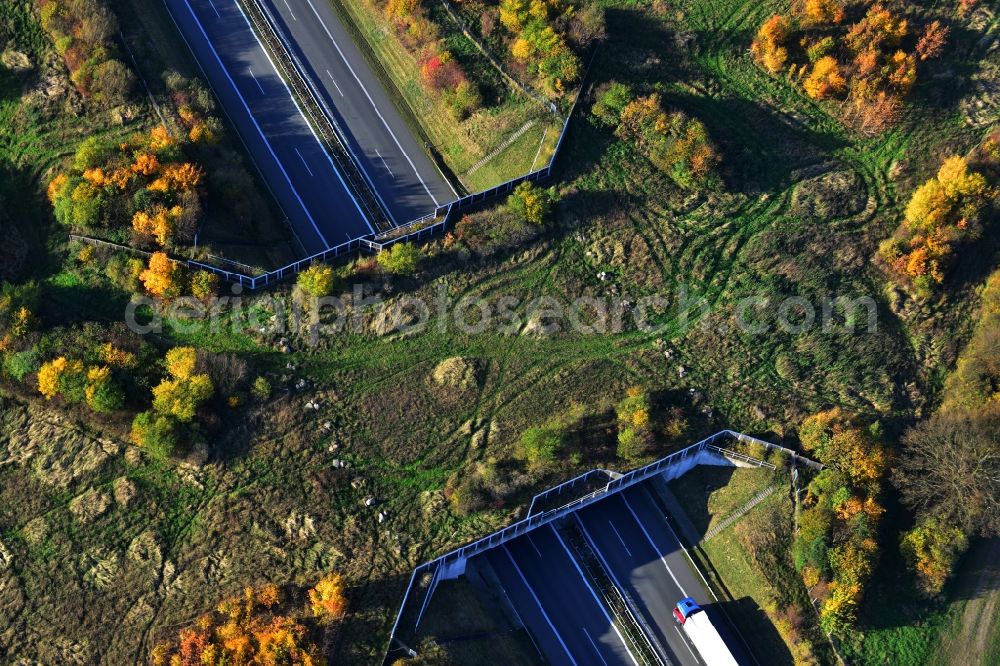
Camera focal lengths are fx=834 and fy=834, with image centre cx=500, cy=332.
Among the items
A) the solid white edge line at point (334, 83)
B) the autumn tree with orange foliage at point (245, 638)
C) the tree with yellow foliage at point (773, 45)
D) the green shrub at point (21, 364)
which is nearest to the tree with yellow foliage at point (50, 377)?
the green shrub at point (21, 364)

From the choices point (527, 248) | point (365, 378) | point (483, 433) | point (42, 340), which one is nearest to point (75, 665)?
point (42, 340)

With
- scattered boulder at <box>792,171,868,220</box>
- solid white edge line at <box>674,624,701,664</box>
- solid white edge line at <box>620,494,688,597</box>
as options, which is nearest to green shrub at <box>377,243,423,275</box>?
solid white edge line at <box>620,494,688,597</box>

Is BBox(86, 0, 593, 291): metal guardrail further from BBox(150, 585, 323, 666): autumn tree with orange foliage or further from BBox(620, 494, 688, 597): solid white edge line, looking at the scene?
BBox(620, 494, 688, 597): solid white edge line

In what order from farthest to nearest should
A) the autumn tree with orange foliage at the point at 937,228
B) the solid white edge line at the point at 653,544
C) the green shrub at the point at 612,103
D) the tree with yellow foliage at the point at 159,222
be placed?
the green shrub at the point at 612,103
the autumn tree with orange foliage at the point at 937,228
the solid white edge line at the point at 653,544
the tree with yellow foliage at the point at 159,222

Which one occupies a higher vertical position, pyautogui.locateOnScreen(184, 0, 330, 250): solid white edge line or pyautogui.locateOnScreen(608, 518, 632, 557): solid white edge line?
pyautogui.locateOnScreen(184, 0, 330, 250): solid white edge line

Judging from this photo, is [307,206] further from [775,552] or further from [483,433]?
[775,552]

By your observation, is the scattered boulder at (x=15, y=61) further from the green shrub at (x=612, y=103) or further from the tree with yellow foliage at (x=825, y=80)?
the tree with yellow foliage at (x=825, y=80)
